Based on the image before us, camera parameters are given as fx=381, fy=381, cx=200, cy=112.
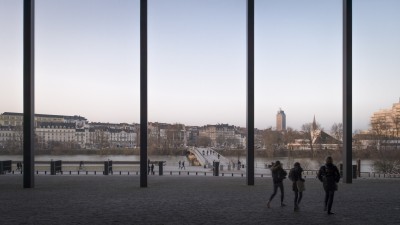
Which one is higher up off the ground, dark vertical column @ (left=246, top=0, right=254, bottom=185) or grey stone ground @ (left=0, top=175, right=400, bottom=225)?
dark vertical column @ (left=246, top=0, right=254, bottom=185)

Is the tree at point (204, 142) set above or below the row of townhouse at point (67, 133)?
below

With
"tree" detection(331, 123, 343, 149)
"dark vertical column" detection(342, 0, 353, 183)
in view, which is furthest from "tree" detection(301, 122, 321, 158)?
"dark vertical column" detection(342, 0, 353, 183)

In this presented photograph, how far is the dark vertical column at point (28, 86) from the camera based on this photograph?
486 inches

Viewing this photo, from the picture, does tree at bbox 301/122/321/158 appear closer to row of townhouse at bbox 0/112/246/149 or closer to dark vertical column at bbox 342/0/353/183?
row of townhouse at bbox 0/112/246/149

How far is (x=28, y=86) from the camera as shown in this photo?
487 inches

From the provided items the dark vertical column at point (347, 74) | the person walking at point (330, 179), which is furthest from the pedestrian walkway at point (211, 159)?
the person walking at point (330, 179)

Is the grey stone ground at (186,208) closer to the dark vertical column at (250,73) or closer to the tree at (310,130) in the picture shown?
the dark vertical column at (250,73)

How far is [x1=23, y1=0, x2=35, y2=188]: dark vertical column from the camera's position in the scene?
12.4m

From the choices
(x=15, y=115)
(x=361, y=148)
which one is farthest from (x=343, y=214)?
(x=15, y=115)

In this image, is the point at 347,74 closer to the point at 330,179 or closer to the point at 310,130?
the point at 330,179

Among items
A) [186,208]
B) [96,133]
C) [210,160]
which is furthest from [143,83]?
[96,133]

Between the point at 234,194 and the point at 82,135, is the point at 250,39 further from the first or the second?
the point at 82,135

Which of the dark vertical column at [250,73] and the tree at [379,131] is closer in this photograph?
the dark vertical column at [250,73]

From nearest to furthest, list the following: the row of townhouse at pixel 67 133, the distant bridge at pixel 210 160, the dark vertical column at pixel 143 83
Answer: the dark vertical column at pixel 143 83 < the distant bridge at pixel 210 160 < the row of townhouse at pixel 67 133
